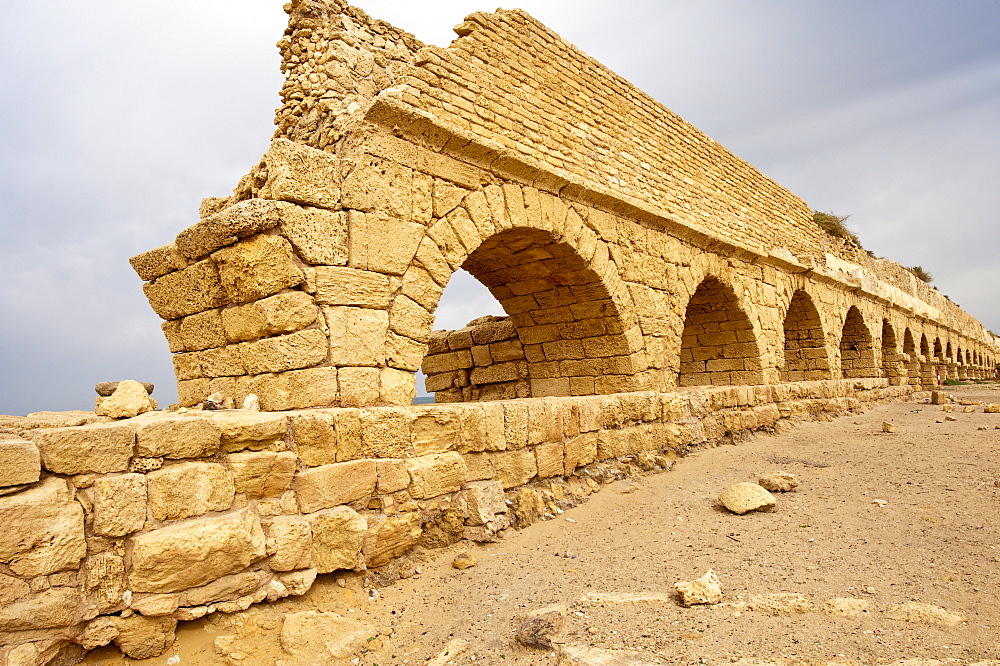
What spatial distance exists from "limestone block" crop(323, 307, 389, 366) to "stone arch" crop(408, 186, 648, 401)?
670 mm

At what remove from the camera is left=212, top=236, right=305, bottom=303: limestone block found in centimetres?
322

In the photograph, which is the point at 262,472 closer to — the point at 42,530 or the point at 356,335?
the point at 42,530

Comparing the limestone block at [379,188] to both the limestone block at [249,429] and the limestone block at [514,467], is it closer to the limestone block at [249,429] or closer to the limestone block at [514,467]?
the limestone block at [249,429]

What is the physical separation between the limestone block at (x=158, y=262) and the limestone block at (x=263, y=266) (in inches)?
24.4

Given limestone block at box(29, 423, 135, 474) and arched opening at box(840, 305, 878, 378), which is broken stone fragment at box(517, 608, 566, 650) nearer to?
limestone block at box(29, 423, 135, 474)

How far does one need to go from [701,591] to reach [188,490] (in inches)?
90.0

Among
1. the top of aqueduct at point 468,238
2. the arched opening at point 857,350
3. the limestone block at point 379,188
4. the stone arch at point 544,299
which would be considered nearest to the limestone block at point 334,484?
the top of aqueduct at point 468,238

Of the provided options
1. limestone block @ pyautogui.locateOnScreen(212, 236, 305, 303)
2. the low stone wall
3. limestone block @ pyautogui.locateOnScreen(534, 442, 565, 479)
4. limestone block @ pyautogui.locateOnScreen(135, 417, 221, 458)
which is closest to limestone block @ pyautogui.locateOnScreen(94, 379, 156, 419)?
the low stone wall

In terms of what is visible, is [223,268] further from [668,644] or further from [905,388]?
[905,388]

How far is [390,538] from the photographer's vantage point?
315cm

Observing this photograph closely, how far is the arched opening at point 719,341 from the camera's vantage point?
7977mm

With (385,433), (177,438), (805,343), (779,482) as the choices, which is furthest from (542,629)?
(805,343)

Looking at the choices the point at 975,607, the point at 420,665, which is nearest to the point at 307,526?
the point at 420,665

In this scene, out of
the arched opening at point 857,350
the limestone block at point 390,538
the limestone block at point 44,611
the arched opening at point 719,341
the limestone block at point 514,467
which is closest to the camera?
the limestone block at point 44,611
